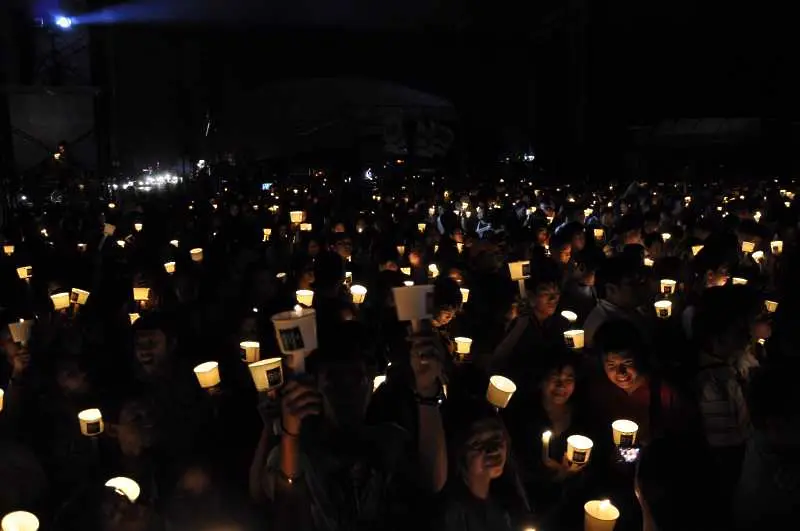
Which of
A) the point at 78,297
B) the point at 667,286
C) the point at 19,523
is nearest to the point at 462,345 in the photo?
the point at 667,286

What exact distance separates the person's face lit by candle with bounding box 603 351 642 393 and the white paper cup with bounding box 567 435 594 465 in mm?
437

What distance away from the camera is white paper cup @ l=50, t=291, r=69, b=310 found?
5.61 metres

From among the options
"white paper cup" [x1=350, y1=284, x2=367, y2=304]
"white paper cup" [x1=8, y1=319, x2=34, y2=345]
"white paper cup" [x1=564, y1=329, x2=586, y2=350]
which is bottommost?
"white paper cup" [x1=564, y1=329, x2=586, y2=350]

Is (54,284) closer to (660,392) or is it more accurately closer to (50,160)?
(660,392)

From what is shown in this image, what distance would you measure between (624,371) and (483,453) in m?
1.28

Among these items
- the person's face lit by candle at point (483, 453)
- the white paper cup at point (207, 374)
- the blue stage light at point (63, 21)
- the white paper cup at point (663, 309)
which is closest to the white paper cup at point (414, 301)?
the person's face lit by candle at point (483, 453)

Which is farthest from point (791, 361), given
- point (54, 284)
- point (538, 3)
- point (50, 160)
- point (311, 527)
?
point (538, 3)

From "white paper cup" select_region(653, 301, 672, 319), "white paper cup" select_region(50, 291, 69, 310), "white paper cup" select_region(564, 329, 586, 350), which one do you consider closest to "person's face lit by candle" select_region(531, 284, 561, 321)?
"white paper cup" select_region(564, 329, 586, 350)

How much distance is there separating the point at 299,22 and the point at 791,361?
23087 mm

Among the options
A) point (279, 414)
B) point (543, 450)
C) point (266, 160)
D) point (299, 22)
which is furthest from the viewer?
point (299, 22)

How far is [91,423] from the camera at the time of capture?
3387mm

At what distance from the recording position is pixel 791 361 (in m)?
3.78

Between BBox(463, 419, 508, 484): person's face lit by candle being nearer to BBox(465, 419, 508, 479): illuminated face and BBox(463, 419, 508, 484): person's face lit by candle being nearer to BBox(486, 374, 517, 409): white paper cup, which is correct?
BBox(465, 419, 508, 479): illuminated face

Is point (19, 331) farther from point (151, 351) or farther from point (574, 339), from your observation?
point (574, 339)
